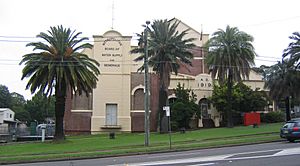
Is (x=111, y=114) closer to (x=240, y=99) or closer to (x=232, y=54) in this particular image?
(x=240, y=99)

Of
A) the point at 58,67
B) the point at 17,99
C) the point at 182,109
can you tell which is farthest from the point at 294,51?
the point at 17,99

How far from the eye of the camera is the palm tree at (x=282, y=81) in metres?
48.5

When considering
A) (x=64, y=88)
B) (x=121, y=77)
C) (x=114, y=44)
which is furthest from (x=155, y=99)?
(x=64, y=88)

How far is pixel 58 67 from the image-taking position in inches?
1428

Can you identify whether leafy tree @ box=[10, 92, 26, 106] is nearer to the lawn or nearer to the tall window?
the tall window

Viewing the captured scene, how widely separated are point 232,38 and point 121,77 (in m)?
18.3

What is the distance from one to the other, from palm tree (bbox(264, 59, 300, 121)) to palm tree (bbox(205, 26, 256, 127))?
5382 mm

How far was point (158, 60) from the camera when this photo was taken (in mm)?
45469

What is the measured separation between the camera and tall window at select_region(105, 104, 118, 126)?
185 feet

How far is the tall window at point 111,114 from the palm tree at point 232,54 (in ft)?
55.8

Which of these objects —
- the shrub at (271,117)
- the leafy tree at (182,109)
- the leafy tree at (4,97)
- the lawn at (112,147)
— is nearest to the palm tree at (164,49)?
the leafy tree at (182,109)

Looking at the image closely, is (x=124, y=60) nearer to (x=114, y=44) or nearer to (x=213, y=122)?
(x=114, y=44)

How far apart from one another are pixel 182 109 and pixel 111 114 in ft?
37.8

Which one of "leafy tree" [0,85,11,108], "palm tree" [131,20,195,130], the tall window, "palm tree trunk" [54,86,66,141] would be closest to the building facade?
the tall window
